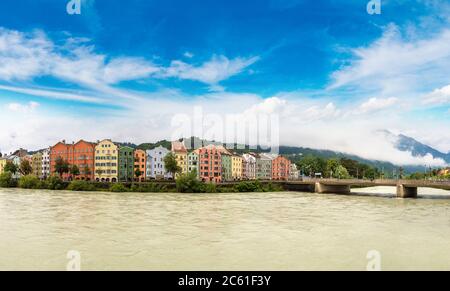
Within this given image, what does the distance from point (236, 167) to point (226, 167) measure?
7010mm

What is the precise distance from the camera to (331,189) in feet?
296

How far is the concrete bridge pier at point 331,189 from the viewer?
88000 millimetres

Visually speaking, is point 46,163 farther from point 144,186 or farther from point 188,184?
point 188,184

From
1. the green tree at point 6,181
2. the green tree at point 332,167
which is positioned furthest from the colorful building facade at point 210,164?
the green tree at point 332,167

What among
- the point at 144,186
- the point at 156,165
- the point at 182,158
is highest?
the point at 182,158

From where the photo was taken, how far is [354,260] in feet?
63.7

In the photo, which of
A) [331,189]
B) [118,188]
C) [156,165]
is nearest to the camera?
[118,188]

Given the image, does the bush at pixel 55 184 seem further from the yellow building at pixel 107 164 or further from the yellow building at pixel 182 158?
the yellow building at pixel 182 158

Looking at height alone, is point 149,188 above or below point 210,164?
below

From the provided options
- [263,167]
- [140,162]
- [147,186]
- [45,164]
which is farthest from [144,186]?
[263,167]

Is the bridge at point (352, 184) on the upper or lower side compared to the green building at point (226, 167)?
lower

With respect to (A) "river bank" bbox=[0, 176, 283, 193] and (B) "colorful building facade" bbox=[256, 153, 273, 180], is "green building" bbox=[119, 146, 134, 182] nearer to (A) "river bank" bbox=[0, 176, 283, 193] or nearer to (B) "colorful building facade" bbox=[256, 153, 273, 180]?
(A) "river bank" bbox=[0, 176, 283, 193]

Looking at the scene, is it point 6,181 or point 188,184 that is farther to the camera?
point 6,181

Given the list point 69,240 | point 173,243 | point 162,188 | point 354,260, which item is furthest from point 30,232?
point 162,188
